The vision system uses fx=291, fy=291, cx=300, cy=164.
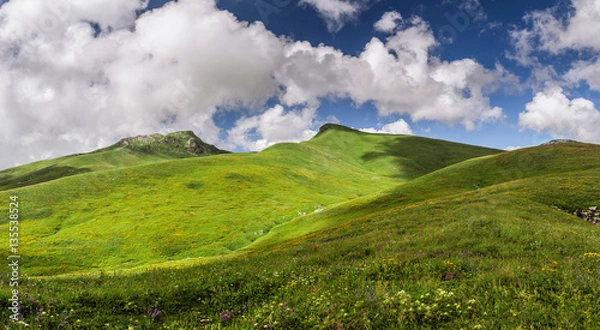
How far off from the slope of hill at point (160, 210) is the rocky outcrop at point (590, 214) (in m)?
55.6

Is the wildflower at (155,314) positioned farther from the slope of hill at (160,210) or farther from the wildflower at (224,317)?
the slope of hill at (160,210)

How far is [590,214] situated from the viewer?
34625mm

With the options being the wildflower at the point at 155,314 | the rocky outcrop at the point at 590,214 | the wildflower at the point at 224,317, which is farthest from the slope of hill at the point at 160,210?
the rocky outcrop at the point at 590,214

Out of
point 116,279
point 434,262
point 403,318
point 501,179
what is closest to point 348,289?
point 403,318

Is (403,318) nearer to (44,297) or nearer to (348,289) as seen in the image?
(348,289)

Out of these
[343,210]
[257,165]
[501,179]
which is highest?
[257,165]

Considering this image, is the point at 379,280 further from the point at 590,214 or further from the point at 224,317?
the point at 590,214

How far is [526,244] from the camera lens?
50.0ft

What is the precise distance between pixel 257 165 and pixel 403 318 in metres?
140

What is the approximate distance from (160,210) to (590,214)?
8815 centimetres

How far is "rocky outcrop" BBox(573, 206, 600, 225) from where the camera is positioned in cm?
3346

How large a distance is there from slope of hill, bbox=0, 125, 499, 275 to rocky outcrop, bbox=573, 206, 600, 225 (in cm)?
5557

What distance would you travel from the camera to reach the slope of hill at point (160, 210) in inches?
2317

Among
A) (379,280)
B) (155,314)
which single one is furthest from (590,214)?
(155,314)
